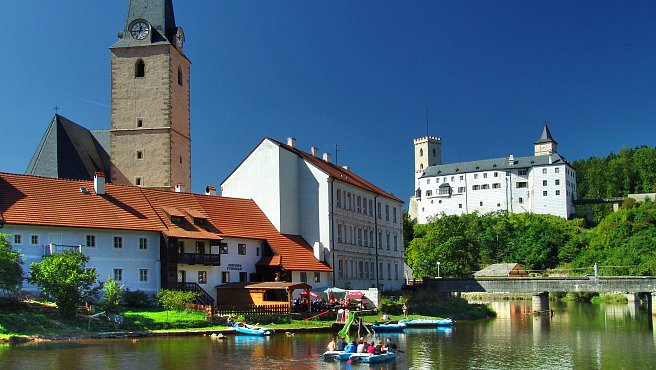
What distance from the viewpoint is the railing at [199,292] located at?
2185 inches

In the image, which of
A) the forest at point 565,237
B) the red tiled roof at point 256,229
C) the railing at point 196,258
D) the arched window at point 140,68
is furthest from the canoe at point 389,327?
the forest at point 565,237

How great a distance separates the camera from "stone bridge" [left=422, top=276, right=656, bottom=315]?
7388 centimetres

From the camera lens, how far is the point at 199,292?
184 ft

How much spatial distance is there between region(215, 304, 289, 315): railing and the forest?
49.8m

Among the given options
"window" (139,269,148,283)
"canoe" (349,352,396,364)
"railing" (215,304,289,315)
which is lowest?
"canoe" (349,352,396,364)

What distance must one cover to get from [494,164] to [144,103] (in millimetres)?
118255

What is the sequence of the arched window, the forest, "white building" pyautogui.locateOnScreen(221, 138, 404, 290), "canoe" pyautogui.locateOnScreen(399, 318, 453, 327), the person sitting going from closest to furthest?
the person sitting
"canoe" pyautogui.locateOnScreen(399, 318, 453, 327)
"white building" pyautogui.locateOnScreen(221, 138, 404, 290)
the arched window
the forest

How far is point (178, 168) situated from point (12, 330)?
33807 millimetres

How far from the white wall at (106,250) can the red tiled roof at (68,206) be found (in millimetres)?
578

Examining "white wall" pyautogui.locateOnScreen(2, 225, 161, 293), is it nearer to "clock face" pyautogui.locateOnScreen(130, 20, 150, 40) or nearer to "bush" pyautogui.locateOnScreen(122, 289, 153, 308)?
"bush" pyautogui.locateOnScreen(122, 289, 153, 308)

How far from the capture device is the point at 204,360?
35.2 metres

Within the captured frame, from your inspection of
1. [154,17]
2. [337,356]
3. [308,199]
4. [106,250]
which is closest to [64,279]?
[106,250]

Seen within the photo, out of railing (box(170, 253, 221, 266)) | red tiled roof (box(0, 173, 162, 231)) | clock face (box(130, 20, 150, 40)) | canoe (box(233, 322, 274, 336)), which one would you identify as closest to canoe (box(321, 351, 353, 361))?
canoe (box(233, 322, 274, 336))

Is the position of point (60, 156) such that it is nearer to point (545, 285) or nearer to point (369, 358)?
point (369, 358)
